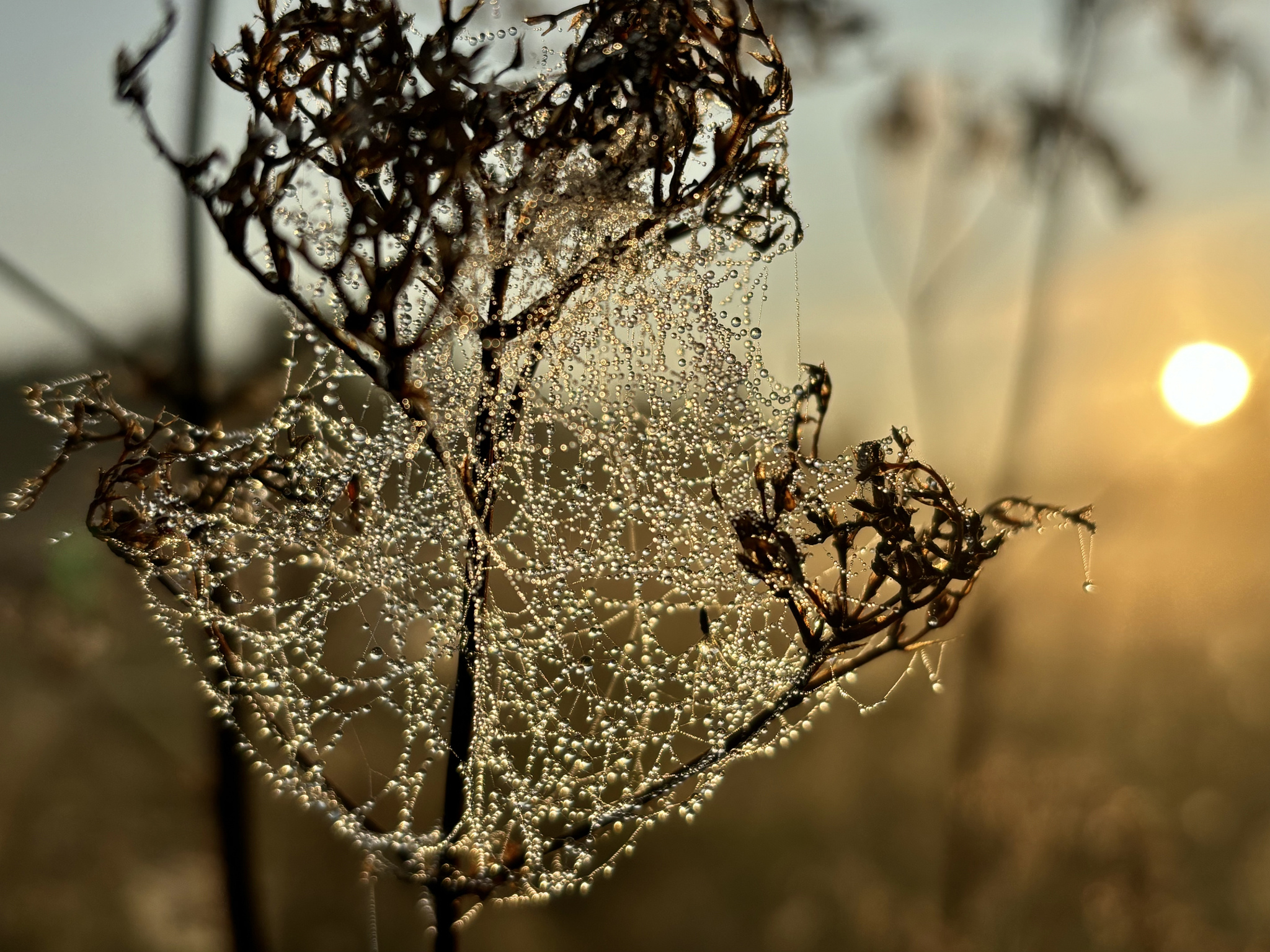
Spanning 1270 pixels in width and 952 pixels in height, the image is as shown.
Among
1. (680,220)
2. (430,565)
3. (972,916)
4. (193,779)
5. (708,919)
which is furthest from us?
(708,919)

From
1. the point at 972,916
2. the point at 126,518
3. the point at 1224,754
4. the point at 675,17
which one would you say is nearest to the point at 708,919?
the point at 972,916

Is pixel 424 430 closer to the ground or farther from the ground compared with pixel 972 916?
farther from the ground

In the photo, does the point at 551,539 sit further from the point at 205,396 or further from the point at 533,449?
the point at 205,396

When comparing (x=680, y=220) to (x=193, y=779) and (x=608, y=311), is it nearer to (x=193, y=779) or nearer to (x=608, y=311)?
(x=608, y=311)

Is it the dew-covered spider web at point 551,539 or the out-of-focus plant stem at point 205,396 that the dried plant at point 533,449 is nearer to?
the dew-covered spider web at point 551,539

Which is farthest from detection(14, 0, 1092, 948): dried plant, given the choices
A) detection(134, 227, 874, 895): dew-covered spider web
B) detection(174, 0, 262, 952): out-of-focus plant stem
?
detection(174, 0, 262, 952): out-of-focus plant stem

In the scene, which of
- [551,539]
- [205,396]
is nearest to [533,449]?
[551,539]

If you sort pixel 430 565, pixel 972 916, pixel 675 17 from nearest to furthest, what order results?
pixel 675 17, pixel 430 565, pixel 972 916

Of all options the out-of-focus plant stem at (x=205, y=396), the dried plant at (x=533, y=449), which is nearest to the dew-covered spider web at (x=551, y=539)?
the dried plant at (x=533, y=449)
